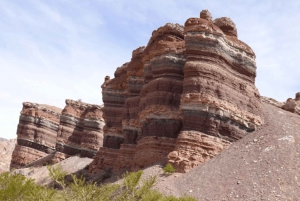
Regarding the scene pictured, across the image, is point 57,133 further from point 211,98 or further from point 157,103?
point 211,98

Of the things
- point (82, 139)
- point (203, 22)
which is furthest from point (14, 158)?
point (203, 22)

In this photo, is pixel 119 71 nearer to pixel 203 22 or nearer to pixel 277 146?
pixel 203 22

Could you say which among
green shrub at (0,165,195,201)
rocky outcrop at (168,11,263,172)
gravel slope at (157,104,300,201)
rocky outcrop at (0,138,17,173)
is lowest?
green shrub at (0,165,195,201)

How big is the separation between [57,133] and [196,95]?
3862 centimetres

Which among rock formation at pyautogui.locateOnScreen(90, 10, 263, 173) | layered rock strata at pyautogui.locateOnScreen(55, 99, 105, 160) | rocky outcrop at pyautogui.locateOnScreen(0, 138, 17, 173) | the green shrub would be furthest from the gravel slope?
rocky outcrop at pyautogui.locateOnScreen(0, 138, 17, 173)

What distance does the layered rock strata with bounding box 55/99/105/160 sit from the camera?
53.4 metres

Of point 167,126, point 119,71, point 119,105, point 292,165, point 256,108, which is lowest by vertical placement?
point 292,165

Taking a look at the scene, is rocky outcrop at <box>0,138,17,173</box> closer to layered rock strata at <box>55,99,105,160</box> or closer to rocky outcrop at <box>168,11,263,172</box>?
layered rock strata at <box>55,99,105,160</box>

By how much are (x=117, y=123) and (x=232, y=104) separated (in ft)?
67.0

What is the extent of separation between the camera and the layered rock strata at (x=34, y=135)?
62.9 meters

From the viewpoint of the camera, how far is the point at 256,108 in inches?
1187

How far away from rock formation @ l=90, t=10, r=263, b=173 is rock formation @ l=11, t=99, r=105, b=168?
2253cm

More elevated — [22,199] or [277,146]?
[277,146]

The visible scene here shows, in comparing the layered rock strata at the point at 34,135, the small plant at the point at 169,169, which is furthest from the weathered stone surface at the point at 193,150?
the layered rock strata at the point at 34,135
